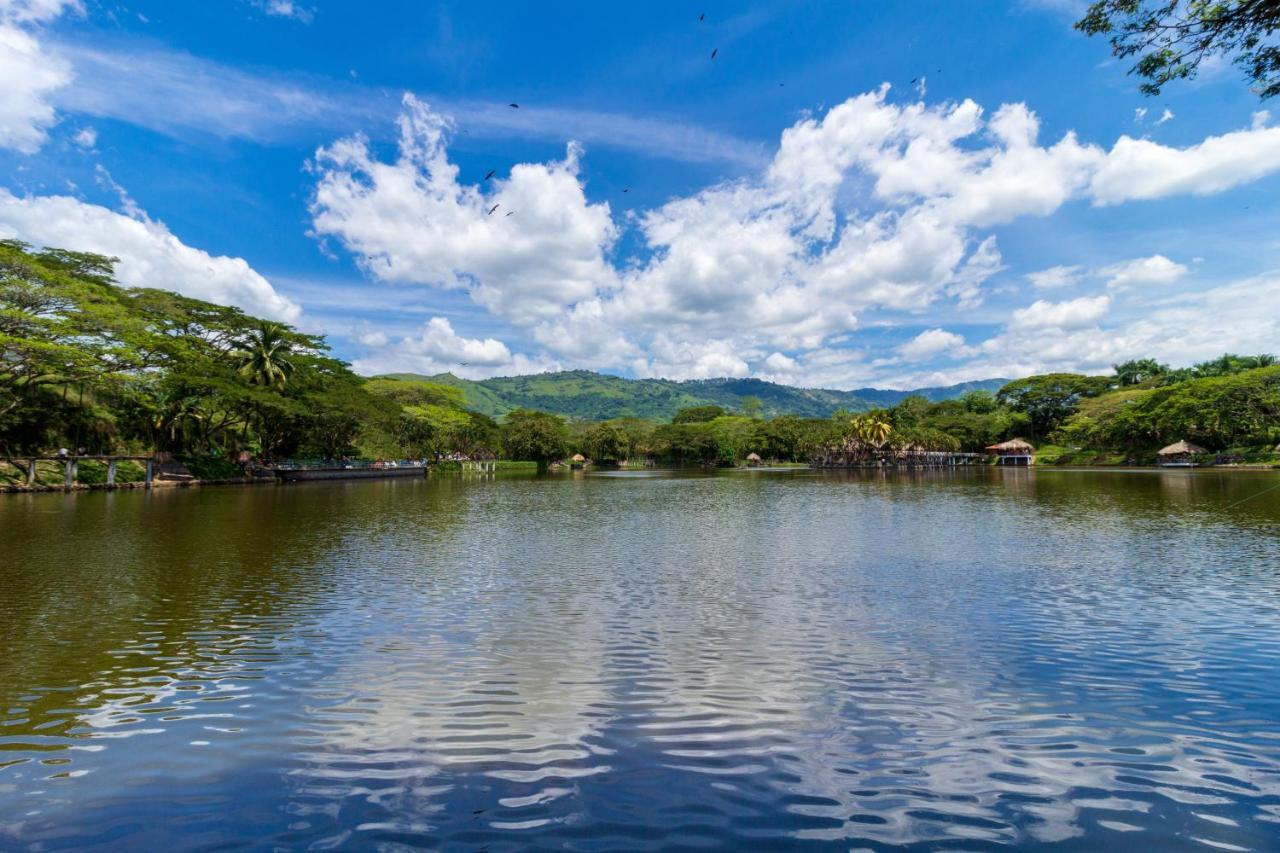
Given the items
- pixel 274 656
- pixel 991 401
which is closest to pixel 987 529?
pixel 274 656

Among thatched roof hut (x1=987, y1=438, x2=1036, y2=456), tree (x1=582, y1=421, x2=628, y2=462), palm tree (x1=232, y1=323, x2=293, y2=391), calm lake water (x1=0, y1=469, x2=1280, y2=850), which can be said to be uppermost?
palm tree (x1=232, y1=323, x2=293, y2=391)

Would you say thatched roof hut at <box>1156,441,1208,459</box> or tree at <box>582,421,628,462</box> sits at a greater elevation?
tree at <box>582,421,628,462</box>

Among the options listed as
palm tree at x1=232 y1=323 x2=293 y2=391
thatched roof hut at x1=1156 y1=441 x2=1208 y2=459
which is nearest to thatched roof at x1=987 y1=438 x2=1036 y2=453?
thatched roof hut at x1=1156 y1=441 x2=1208 y2=459

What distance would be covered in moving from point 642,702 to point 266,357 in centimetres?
6138

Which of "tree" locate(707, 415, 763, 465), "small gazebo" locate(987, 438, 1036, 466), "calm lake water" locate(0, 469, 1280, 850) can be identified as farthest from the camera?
"tree" locate(707, 415, 763, 465)

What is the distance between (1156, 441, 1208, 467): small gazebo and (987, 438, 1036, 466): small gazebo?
2082 cm

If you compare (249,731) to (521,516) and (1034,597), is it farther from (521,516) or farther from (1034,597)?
(521,516)

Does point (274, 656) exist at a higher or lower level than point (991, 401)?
lower

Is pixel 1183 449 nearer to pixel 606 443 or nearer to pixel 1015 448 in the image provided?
pixel 1015 448

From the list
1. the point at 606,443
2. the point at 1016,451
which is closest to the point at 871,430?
the point at 1016,451

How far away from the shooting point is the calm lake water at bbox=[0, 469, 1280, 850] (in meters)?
4.91

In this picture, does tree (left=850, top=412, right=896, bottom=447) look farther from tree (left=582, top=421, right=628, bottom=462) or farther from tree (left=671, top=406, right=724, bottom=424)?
tree (left=671, top=406, right=724, bottom=424)

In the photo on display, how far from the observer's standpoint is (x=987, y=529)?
75.0 ft

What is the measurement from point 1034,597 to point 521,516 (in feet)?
70.5
